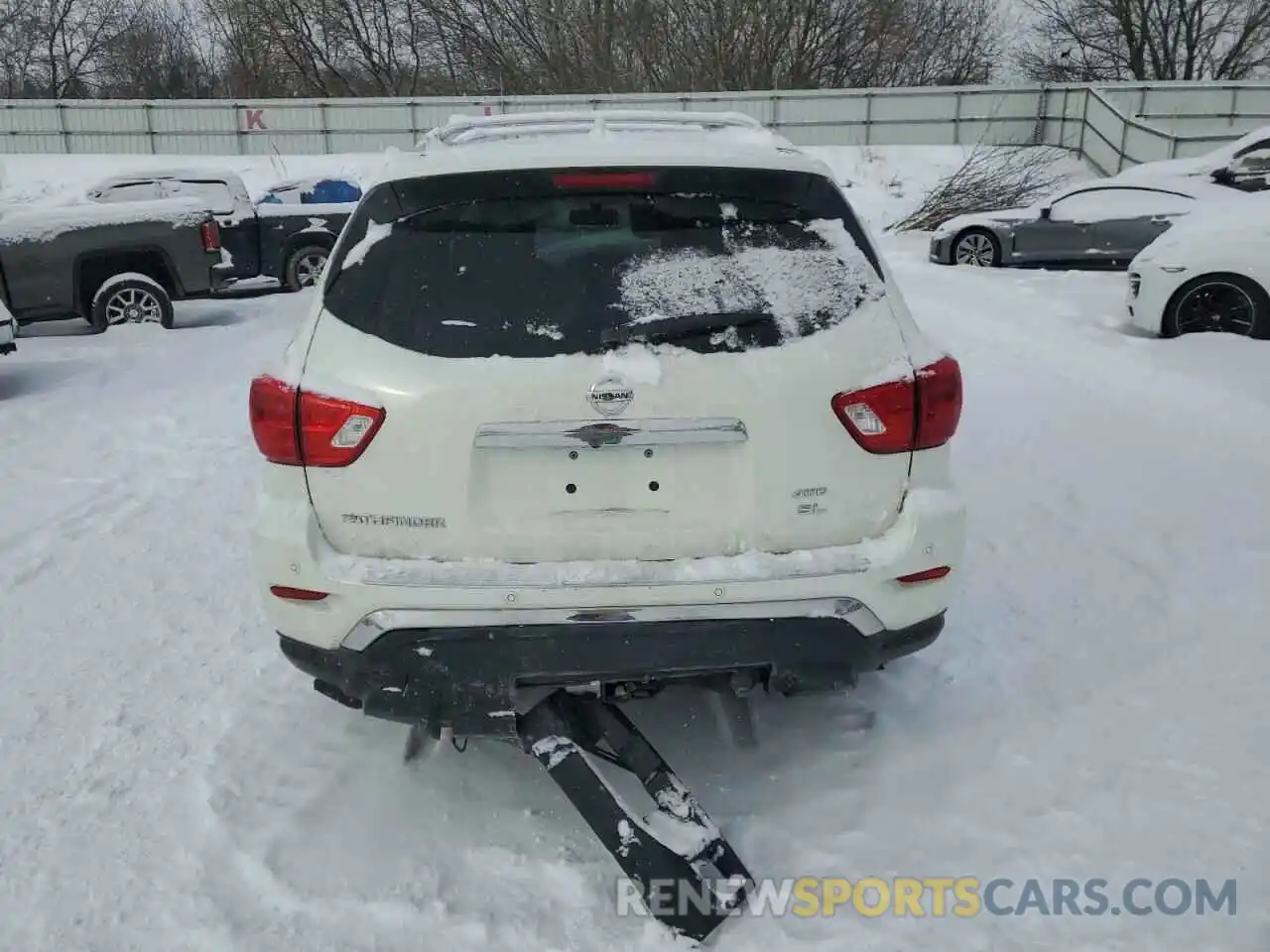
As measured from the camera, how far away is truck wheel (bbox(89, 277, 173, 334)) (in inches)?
457

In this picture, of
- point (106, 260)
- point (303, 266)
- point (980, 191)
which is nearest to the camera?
point (106, 260)

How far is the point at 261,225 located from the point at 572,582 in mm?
13253

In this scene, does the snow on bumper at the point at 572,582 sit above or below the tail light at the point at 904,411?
below

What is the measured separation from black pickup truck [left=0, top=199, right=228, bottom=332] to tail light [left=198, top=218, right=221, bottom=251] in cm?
1

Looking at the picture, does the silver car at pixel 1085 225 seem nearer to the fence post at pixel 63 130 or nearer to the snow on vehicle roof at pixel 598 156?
the snow on vehicle roof at pixel 598 156

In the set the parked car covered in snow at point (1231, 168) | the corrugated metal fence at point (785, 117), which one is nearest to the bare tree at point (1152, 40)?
the corrugated metal fence at point (785, 117)

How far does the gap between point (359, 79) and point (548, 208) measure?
4555 cm

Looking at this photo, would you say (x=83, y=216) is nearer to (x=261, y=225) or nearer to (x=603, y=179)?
(x=261, y=225)

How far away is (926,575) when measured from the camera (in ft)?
9.44

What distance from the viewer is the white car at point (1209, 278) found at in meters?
8.68

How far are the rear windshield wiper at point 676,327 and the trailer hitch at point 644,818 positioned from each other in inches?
41.6

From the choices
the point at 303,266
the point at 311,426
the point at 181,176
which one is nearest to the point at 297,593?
the point at 311,426

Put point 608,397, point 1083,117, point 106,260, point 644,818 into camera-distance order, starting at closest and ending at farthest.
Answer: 1. point 608,397
2. point 644,818
3. point 106,260
4. point 1083,117

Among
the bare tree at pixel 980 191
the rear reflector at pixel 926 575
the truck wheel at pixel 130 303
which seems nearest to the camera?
the rear reflector at pixel 926 575
